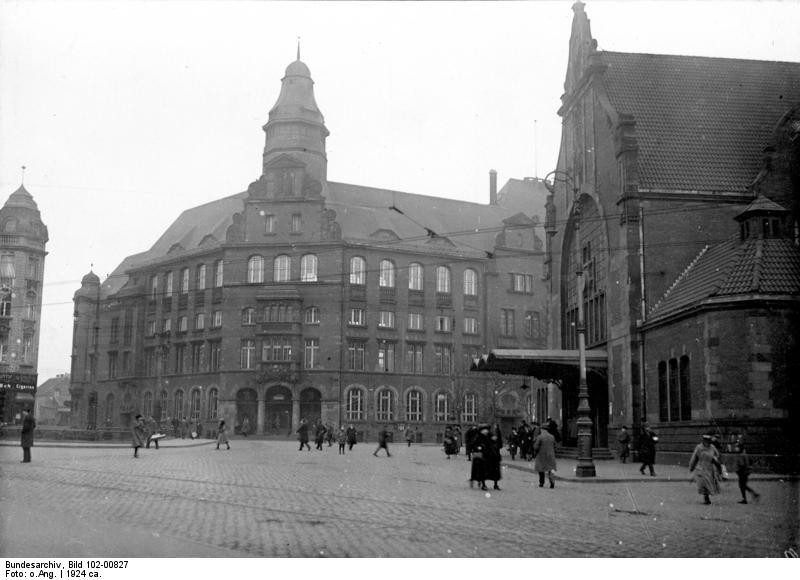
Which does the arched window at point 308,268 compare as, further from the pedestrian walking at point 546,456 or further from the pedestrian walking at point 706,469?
the pedestrian walking at point 706,469

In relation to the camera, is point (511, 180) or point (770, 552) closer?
point (770, 552)

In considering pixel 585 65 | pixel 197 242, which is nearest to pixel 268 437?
pixel 197 242

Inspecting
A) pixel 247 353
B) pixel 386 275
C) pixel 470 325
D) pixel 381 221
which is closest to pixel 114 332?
pixel 247 353

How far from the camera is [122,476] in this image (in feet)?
68.7

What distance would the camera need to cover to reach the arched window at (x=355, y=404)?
6438cm

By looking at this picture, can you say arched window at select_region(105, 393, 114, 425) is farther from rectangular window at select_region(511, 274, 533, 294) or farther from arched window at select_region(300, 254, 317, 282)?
rectangular window at select_region(511, 274, 533, 294)

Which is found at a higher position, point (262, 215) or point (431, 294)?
point (262, 215)

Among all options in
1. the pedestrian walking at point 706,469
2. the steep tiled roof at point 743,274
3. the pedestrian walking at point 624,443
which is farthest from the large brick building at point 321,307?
the pedestrian walking at point 706,469

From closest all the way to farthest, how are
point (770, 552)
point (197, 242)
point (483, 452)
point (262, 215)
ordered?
point (770, 552) < point (483, 452) < point (262, 215) < point (197, 242)

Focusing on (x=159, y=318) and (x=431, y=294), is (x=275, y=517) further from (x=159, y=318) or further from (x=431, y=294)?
(x=159, y=318)

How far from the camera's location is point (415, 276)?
6906 centimetres

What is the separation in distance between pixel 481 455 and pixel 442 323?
49.2 metres

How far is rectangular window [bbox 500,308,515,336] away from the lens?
236 ft
